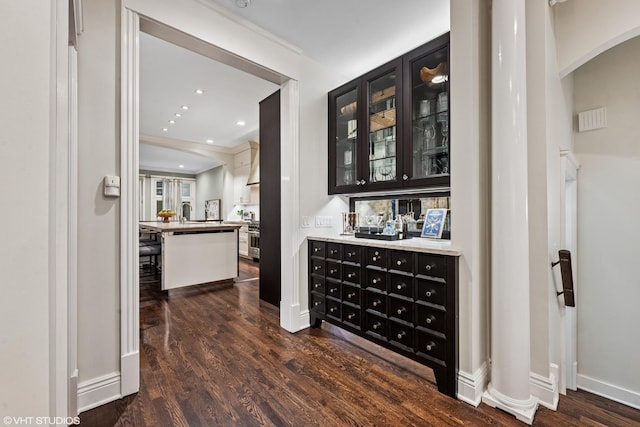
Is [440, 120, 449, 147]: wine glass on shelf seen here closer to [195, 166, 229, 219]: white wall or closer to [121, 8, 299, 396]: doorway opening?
[121, 8, 299, 396]: doorway opening

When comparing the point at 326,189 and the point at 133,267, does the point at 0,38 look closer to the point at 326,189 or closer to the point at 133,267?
the point at 133,267

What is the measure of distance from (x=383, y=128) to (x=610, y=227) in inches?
82.1

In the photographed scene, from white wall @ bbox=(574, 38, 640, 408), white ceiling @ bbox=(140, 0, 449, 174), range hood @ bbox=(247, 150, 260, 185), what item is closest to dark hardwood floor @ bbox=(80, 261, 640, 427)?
white wall @ bbox=(574, 38, 640, 408)

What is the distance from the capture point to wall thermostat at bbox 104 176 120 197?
1.64m

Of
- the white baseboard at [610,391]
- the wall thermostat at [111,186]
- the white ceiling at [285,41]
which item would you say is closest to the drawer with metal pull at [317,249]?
the wall thermostat at [111,186]

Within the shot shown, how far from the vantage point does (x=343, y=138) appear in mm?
2947

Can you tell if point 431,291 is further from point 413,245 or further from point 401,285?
point 413,245

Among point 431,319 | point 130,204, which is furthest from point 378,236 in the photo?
point 130,204

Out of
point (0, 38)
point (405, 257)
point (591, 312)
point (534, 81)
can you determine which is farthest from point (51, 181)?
point (591, 312)

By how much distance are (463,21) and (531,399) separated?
7.92ft

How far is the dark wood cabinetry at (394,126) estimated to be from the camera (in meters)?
2.14

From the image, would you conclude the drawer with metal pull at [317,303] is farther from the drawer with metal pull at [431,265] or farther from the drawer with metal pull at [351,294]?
the drawer with metal pull at [431,265]

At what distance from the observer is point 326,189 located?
301 cm

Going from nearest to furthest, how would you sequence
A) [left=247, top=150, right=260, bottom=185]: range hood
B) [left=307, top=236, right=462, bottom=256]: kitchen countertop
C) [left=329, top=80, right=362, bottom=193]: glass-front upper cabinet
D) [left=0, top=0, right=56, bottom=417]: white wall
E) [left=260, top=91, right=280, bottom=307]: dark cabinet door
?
[left=0, top=0, right=56, bottom=417]: white wall, [left=307, top=236, right=462, bottom=256]: kitchen countertop, [left=329, top=80, right=362, bottom=193]: glass-front upper cabinet, [left=260, top=91, right=280, bottom=307]: dark cabinet door, [left=247, top=150, right=260, bottom=185]: range hood
